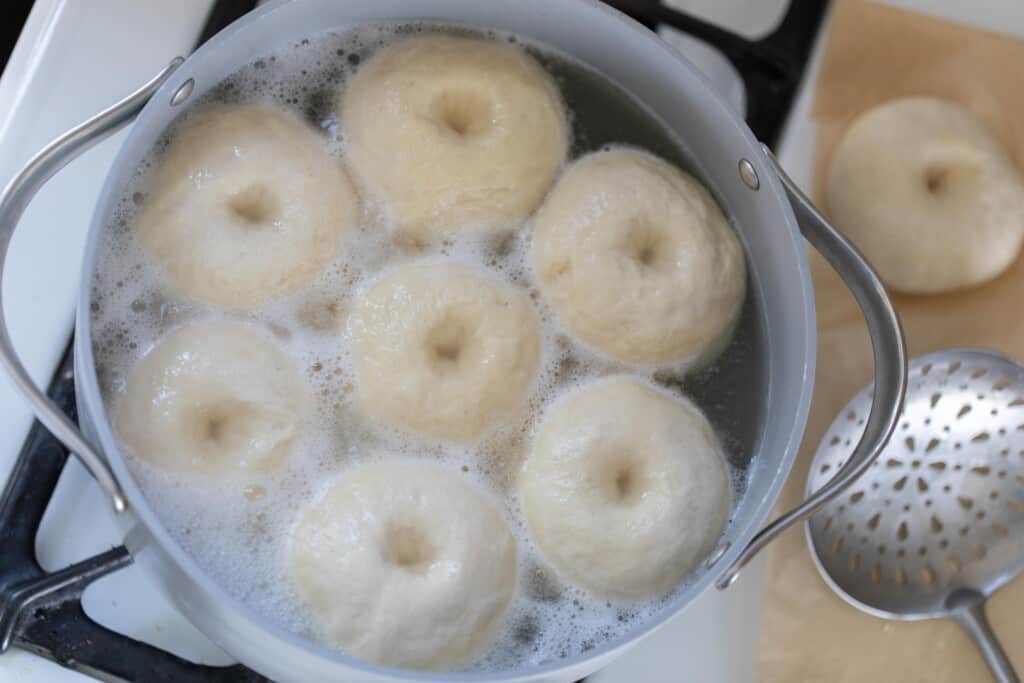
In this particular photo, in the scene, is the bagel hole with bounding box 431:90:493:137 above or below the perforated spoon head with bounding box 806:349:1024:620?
above

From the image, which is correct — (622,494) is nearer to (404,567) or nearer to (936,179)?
(404,567)

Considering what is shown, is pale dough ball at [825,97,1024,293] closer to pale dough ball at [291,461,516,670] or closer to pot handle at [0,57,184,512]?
pale dough ball at [291,461,516,670]

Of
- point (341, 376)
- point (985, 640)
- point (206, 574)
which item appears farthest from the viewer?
point (985, 640)

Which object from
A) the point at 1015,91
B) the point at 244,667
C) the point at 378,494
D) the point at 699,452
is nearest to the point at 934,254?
the point at 1015,91

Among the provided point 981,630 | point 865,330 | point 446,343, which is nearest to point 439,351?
point 446,343

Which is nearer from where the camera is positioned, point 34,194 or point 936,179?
point 34,194

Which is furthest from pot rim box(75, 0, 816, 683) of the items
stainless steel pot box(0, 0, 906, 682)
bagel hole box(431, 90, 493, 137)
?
bagel hole box(431, 90, 493, 137)
